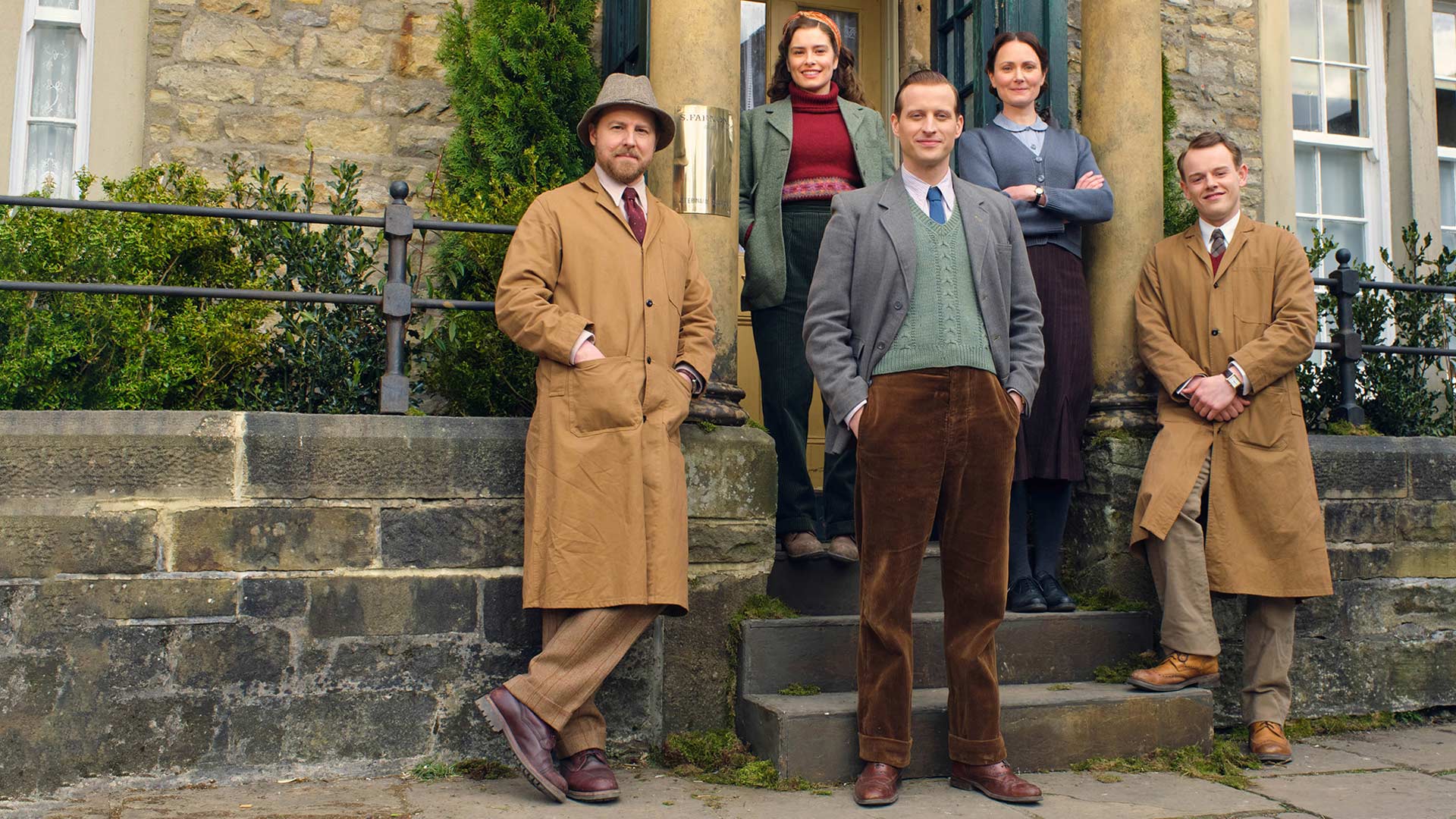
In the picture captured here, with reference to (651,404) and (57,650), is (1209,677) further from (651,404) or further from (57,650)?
(57,650)

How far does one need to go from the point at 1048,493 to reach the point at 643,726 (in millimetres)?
1758

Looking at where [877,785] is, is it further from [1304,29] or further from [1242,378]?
[1304,29]

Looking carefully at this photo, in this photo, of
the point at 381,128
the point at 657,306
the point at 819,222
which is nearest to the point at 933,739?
the point at 657,306

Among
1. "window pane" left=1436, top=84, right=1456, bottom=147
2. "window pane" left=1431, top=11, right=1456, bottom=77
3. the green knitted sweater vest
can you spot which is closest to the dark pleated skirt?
the green knitted sweater vest

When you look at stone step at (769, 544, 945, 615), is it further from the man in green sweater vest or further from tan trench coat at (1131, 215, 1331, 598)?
tan trench coat at (1131, 215, 1331, 598)

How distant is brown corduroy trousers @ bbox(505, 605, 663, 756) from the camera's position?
371 centimetres

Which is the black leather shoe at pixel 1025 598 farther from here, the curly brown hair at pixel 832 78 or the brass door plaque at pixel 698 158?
the curly brown hair at pixel 832 78

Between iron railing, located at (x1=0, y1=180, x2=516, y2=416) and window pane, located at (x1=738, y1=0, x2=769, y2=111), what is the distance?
302 cm

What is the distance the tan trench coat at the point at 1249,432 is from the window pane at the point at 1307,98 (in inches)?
148

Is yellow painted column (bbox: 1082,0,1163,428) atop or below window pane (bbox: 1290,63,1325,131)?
below

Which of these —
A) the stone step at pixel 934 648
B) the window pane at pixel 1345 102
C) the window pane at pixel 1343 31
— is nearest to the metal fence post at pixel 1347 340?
the stone step at pixel 934 648

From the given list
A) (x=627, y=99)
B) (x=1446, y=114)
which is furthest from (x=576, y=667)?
(x=1446, y=114)

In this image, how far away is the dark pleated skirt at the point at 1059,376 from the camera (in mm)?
4758

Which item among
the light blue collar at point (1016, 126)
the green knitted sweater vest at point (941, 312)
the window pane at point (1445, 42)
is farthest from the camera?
the window pane at point (1445, 42)
